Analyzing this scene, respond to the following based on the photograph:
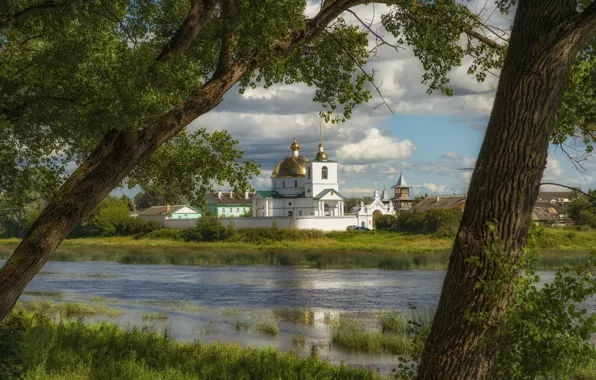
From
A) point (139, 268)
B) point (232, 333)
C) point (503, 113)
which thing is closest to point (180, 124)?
point (503, 113)

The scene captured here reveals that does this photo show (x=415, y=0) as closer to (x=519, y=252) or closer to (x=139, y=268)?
(x=519, y=252)

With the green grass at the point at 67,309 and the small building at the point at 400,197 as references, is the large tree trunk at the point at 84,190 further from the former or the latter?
the small building at the point at 400,197

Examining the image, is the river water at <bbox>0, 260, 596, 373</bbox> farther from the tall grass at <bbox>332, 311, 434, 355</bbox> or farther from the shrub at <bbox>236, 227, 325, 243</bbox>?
the shrub at <bbox>236, 227, 325, 243</bbox>

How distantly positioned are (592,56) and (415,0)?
336cm

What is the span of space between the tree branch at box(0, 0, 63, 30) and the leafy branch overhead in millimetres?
13

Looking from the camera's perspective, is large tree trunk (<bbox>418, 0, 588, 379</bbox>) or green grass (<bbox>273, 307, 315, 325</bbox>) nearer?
large tree trunk (<bbox>418, 0, 588, 379</bbox>)

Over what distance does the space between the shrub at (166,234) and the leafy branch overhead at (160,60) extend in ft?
169

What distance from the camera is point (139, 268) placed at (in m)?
37.3

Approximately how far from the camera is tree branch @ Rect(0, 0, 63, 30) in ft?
27.0

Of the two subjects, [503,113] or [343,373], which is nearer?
[503,113]

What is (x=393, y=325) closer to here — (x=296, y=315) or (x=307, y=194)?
(x=296, y=315)

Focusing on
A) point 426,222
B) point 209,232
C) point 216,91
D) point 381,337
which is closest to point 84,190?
point 216,91

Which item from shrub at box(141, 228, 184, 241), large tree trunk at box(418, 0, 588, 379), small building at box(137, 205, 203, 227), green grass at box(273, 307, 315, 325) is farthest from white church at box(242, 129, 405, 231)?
large tree trunk at box(418, 0, 588, 379)

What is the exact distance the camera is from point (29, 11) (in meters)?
8.29
